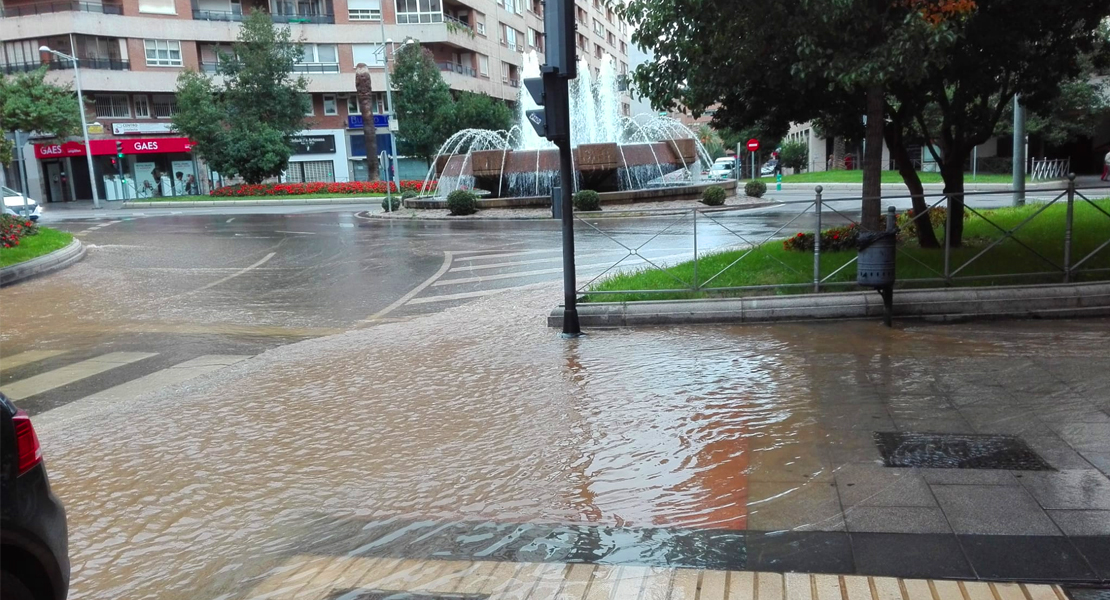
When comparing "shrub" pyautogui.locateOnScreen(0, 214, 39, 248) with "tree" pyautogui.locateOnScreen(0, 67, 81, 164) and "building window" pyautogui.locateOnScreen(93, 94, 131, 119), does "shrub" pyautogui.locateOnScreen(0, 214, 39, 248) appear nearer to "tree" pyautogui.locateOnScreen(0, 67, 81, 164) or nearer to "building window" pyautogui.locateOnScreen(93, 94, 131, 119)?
"tree" pyautogui.locateOnScreen(0, 67, 81, 164)

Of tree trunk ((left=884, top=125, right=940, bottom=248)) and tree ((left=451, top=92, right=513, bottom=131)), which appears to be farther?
tree ((left=451, top=92, right=513, bottom=131))

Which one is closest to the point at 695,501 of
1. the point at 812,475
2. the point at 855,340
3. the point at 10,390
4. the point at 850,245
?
the point at 812,475

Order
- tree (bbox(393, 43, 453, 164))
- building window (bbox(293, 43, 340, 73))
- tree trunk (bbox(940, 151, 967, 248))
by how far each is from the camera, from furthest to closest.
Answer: building window (bbox(293, 43, 340, 73)), tree (bbox(393, 43, 453, 164)), tree trunk (bbox(940, 151, 967, 248))

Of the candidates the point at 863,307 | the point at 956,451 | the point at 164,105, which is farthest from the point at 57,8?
the point at 956,451

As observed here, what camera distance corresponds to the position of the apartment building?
50.6 m

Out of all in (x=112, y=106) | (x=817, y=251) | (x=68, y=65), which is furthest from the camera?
(x=112, y=106)

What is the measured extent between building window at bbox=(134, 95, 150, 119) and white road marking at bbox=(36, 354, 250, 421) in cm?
5105

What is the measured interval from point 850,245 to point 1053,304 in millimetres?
3204

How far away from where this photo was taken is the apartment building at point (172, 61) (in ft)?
166

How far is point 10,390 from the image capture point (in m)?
7.87

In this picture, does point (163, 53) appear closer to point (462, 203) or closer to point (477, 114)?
point (477, 114)

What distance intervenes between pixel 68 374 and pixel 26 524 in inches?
248

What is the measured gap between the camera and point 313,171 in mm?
56969

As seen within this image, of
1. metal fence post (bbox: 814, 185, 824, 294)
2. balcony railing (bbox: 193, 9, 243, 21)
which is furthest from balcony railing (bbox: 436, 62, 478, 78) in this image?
metal fence post (bbox: 814, 185, 824, 294)
